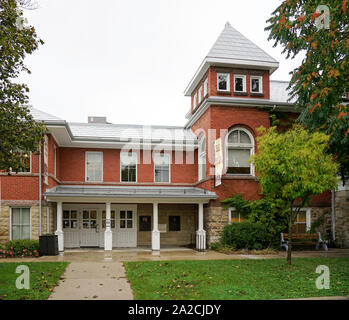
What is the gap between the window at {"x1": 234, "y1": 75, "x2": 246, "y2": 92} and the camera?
2108cm

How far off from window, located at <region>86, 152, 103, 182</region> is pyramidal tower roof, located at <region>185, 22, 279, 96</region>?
25.3 feet

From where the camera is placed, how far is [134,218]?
22.3 meters

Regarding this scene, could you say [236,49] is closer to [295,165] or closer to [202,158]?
[202,158]

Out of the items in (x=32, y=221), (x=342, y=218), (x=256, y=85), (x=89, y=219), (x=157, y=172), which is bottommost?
(x=89, y=219)

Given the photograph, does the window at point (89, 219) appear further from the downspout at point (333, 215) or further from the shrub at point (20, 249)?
the downspout at point (333, 215)

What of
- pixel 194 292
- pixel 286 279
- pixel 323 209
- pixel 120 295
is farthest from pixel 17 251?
pixel 323 209

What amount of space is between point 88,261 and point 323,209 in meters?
13.2

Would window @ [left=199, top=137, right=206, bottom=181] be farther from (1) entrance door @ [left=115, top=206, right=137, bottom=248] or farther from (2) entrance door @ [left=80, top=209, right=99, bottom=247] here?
(2) entrance door @ [left=80, top=209, right=99, bottom=247]

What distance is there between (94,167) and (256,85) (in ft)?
34.4

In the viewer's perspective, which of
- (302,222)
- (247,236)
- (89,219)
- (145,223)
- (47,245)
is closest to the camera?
(47,245)

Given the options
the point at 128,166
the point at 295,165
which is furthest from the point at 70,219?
the point at 295,165

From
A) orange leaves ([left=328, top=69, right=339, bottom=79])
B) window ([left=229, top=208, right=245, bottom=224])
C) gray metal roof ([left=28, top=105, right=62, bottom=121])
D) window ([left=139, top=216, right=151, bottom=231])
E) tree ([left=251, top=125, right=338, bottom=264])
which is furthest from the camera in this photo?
window ([left=139, top=216, right=151, bottom=231])

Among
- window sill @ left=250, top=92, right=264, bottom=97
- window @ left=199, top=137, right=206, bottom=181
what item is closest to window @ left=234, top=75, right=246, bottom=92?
window sill @ left=250, top=92, right=264, bottom=97

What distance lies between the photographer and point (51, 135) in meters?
18.7
